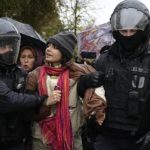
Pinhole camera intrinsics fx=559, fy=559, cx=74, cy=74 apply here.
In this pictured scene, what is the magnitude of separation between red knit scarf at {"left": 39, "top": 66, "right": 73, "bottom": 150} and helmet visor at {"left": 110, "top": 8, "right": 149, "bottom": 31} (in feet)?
2.12

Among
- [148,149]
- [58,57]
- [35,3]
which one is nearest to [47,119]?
[58,57]

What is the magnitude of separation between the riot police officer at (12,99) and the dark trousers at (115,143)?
0.63 meters

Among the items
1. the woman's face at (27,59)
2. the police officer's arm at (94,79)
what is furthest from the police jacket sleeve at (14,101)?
the woman's face at (27,59)

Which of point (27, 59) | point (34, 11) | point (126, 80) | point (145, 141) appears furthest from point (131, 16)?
point (34, 11)

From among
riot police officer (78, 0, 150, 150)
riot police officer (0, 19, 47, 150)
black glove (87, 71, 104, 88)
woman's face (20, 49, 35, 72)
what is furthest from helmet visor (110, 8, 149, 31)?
woman's face (20, 49, 35, 72)

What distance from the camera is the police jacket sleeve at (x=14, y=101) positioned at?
4.64 metres

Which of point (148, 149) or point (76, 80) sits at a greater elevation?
point (76, 80)

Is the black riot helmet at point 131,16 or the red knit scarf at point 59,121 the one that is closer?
the black riot helmet at point 131,16

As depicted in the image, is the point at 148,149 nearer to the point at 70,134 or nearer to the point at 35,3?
the point at 70,134

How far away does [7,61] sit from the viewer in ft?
15.9

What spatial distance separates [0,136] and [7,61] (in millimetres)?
652

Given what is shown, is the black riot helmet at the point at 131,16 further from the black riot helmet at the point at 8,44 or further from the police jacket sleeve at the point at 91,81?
the black riot helmet at the point at 8,44

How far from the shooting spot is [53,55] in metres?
4.96

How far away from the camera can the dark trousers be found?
4.74 metres
